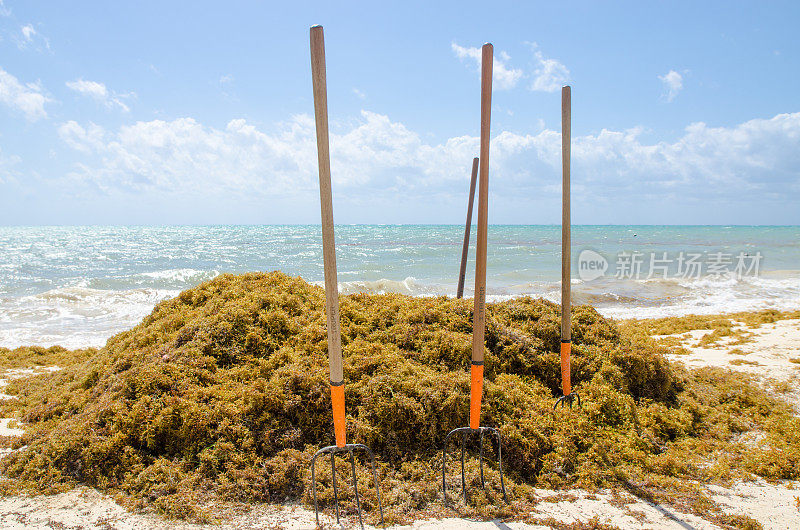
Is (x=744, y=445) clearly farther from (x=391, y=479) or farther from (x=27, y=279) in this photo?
(x=27, y=279)

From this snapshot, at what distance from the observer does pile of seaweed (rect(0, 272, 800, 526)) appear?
3406mm

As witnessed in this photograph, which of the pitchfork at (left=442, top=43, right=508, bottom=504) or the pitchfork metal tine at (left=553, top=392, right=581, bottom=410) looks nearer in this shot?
the pitchfork at (left=442, top=43, right=508, bottom=504)


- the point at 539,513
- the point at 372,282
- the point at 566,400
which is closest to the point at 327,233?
Result: the point at 539,513

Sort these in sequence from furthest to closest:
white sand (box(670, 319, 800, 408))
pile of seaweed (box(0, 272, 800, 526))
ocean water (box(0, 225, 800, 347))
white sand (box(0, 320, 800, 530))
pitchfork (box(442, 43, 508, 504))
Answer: ocean water (box(0, 225, 800, 347)), white sand (box(670, 319, 800, 408)), pile of seaweed (box(0, 272, 800, 526)), pitchfork (box(442, 43, 508, 504)), white sand (box(0, 320, 800, 530))

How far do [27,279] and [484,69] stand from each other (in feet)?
86.7

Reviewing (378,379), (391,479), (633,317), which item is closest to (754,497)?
(391,479)

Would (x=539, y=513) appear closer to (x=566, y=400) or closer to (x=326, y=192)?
(x=566, y=400)

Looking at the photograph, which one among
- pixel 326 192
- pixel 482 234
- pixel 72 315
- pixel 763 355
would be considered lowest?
pixel 72 315

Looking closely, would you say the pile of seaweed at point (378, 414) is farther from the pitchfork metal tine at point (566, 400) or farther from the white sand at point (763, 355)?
the white sand at point (763, 355)

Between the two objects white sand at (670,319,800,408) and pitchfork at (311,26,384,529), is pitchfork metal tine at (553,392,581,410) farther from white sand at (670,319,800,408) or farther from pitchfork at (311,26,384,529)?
white sand at (670,319,800,408)

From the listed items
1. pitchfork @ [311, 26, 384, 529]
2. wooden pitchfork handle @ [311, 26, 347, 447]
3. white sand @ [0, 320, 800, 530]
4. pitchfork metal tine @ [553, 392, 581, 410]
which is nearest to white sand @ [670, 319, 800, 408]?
white sand @ [0, 320, 800, 530]

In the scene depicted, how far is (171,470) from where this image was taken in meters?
3.40

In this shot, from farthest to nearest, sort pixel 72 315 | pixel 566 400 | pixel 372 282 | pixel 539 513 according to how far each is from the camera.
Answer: pixel 372 282
pixel 72 315
pixel 566 400
pixel 539 513

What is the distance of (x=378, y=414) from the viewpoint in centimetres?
382
